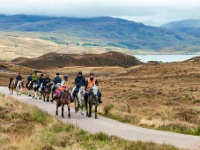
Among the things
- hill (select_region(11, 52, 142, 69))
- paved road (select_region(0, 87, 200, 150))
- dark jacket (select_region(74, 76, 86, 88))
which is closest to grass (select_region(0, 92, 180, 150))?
paved road (select_region(0, 87, 200, 150))

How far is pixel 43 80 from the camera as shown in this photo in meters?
34.6

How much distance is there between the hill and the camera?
13250cm

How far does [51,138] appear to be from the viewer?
46.3ft

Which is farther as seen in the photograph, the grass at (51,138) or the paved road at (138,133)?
the paved road at (138,133)

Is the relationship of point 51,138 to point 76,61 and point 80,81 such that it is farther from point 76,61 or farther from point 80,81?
point 76,61

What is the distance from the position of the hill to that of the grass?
11263cm

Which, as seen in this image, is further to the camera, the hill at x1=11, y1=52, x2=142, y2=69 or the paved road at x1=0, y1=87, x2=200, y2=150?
the hill at x1=11, y1=52, x2=142, y2=69

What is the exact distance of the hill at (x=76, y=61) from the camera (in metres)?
132

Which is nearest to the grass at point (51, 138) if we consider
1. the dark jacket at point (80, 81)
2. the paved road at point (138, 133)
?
the paved road at point (138, 133)

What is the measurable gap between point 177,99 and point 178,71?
116 feet

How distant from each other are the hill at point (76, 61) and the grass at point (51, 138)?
370 feet

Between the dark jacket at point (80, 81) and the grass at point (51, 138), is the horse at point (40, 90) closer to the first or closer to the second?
the dark jacket at point (80, 81)

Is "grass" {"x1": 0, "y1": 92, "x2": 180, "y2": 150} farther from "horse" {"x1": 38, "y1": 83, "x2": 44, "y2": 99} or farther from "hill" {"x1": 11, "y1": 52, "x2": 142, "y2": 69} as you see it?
"hill" {"x1": 11, "y1": 52, "x2": 142, "y2": 69}

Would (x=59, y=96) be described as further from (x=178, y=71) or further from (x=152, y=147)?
(x=178, y=71)
